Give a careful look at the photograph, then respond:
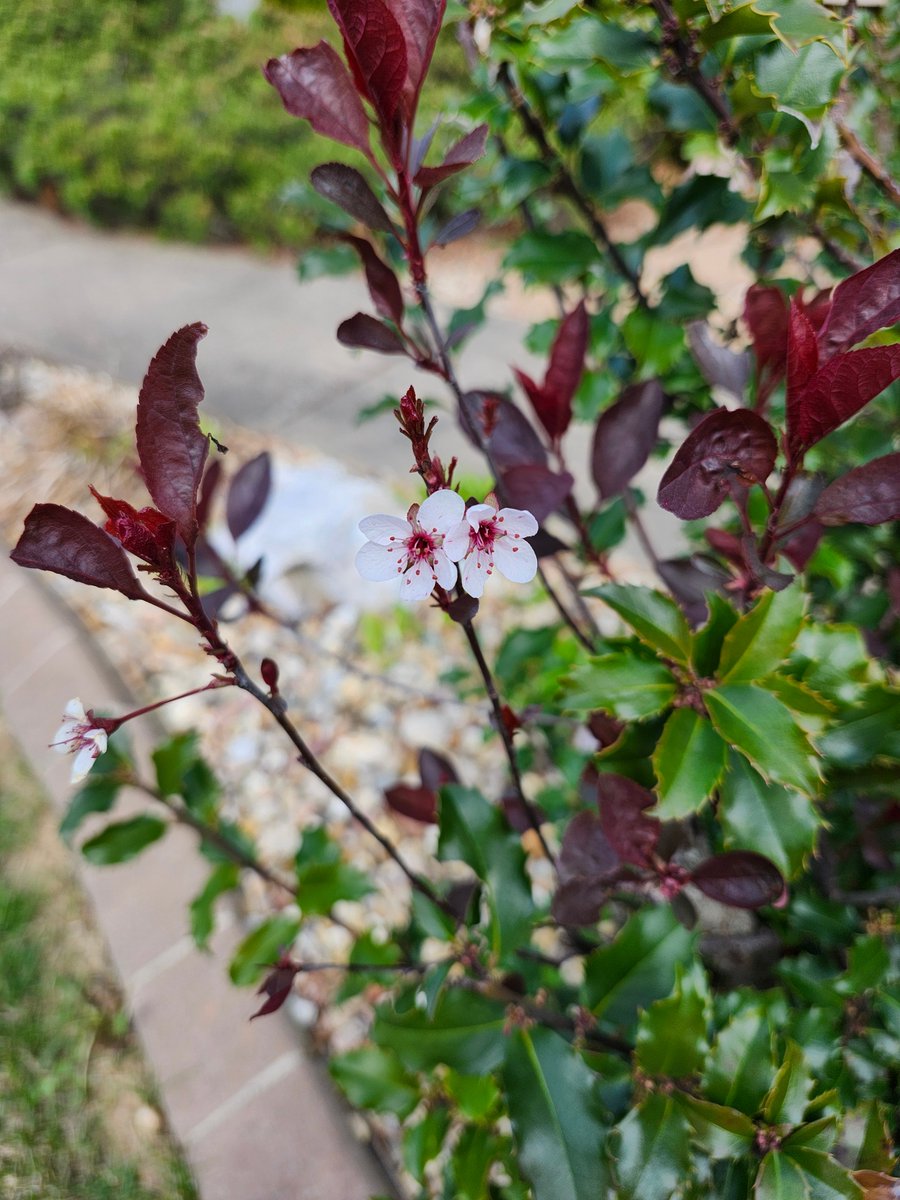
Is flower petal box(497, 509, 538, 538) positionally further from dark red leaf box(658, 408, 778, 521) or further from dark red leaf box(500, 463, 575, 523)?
dark red leaf box(500, 463, 575, 523)

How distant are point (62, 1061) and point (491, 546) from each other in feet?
4.38

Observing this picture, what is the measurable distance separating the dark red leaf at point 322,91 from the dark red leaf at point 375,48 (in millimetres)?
29

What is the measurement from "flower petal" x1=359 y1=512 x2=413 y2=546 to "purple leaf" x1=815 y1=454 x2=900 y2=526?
29 centimetres

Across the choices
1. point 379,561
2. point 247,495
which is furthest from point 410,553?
point 247,495

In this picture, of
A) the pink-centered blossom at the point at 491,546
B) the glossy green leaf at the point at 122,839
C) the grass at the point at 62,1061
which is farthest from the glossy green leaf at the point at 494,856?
the grass at the point at 62,1061

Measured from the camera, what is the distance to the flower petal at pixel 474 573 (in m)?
0.44

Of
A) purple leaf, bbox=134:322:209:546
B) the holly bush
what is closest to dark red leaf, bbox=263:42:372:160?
the holly bush

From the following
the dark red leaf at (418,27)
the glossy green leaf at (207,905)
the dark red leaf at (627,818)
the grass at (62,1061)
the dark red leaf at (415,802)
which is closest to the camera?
the dark red leaf at (418,27)

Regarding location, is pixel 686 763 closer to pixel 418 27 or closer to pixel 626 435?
pixel 626 435

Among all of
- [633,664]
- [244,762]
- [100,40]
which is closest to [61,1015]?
[244,762]

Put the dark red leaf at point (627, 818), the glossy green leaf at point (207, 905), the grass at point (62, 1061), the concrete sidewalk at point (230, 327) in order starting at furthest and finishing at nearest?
the concrete sidewalk at point (230, 327), the grass at point (62, 1061), the glossy green leaf at point (207, 905), the dark red leaf at point (627, 818)

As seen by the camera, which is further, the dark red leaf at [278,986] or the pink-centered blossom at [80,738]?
the dark red leaf at [278,986]

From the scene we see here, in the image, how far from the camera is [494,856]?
71 cm

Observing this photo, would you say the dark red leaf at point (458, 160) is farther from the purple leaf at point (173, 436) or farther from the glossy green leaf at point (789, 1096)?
the glossy green leaf at point (789, 1096)
